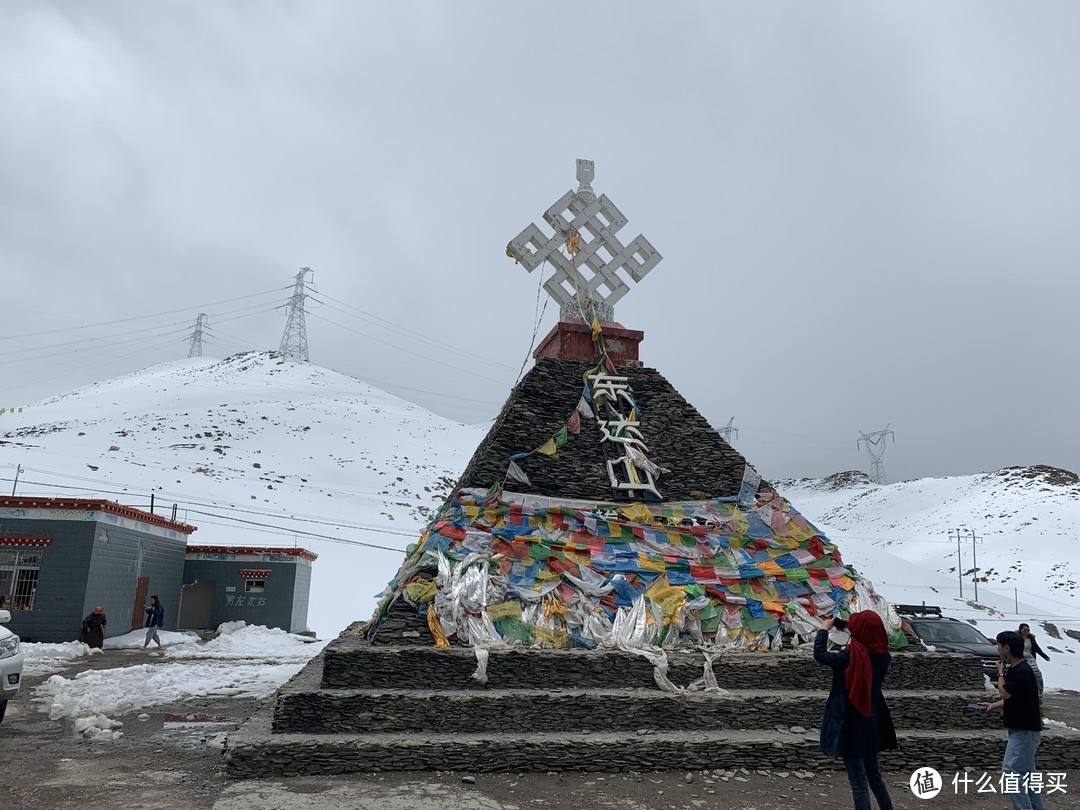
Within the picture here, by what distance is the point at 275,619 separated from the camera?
21.2 meters

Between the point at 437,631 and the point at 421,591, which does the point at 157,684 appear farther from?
the point at 437,631

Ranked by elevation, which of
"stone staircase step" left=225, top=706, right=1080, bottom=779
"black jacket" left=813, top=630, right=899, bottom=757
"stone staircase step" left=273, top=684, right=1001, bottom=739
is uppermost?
"black jacket" left=813, top=630, right=899, bottom=757

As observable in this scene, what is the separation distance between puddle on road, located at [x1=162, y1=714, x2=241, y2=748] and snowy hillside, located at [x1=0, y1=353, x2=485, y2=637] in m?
14.7

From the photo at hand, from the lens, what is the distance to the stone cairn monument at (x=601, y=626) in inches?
246

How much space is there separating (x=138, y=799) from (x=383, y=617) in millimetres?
2525

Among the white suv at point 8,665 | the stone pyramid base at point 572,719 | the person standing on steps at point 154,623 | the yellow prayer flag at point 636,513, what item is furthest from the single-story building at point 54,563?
the yellow prayer flag at point 636,513

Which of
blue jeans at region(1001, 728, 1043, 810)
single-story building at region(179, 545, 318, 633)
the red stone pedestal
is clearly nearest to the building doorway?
single-story building at region(179, 545, 318, 633)

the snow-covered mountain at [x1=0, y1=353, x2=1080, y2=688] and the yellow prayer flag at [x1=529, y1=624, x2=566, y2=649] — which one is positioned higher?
the snow-covered mountain at [x1=0, y1=353, x2=1080, y2=688]

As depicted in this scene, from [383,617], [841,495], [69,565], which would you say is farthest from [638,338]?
[841,495]

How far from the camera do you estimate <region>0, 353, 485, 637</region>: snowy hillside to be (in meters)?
31.6

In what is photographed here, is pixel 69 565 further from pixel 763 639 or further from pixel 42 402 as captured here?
pixel 42 402

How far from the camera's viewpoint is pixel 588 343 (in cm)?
1038

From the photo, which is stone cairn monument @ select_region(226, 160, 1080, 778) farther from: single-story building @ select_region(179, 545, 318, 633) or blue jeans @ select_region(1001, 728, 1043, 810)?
single-story building @ select_region(179, 545, 318, 633)

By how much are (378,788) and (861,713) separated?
346 cm
